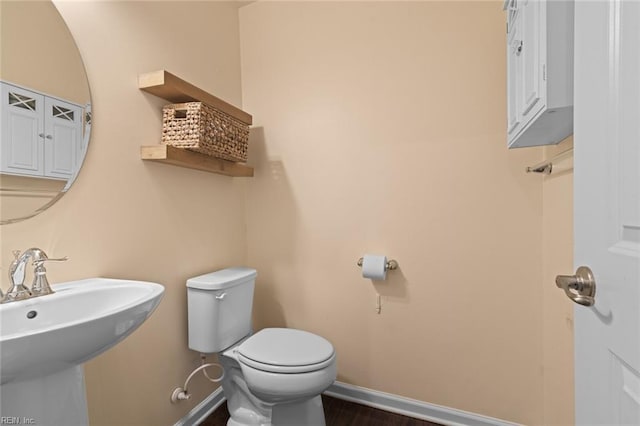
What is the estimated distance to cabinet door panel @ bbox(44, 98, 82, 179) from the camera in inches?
41.4

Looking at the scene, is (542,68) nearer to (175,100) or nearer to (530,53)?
(530,53)

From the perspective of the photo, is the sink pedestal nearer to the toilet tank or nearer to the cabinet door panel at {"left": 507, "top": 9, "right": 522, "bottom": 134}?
the toilet tank

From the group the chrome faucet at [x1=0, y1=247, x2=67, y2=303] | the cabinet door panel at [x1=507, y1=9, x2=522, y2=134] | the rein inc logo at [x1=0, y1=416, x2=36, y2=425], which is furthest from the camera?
the cabinet door panel at [x1=507, y1=9, x2=522, y2=134]

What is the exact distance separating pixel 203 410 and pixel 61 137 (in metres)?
1.48

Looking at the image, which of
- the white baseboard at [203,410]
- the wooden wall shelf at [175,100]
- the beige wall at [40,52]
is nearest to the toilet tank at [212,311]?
the white baseboard at [203,410]

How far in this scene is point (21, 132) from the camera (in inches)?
38.6

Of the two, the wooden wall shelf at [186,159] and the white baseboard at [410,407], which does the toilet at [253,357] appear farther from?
the wooden wall shelf at [186,159]

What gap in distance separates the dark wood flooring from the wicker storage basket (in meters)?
1.40

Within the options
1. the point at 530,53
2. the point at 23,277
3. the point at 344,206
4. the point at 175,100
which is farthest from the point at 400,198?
the point at 23,277

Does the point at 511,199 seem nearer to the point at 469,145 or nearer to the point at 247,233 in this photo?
the point at 469,145

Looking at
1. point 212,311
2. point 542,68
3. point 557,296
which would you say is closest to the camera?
point 542,68

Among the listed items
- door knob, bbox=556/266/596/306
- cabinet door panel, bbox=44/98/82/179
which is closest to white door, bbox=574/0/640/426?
door knob, bbox=556/266/596/306

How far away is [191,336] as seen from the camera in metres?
1.54

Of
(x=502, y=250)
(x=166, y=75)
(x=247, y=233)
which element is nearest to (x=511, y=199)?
(x=502, y=250)
